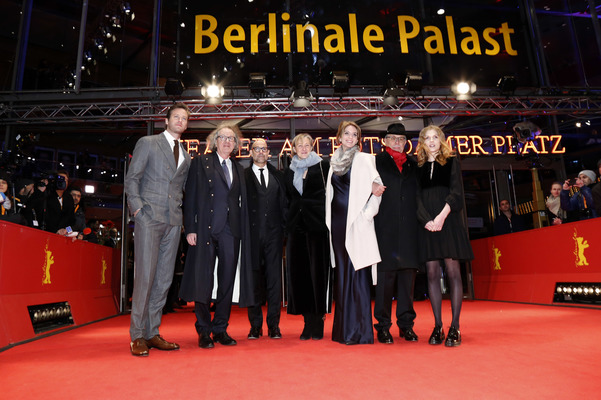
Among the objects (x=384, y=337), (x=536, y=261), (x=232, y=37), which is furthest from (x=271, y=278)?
→ (x=232, y=37)

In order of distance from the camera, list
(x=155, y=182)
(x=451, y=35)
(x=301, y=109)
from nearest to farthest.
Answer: (x=155, y=182), (x=301, y=109), (x=451, y=35)

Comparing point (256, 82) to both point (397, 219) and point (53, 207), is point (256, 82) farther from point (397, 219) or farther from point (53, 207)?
point (397, 219)

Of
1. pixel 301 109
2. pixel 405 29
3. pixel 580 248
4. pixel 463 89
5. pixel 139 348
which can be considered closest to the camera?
pixel 139 348

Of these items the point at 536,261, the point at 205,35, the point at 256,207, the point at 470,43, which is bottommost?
the point at 536,261

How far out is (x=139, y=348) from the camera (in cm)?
Answer: 303

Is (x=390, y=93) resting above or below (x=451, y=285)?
above

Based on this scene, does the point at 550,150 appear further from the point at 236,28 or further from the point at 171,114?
the point at 171,114

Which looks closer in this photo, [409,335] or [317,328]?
[409,335]

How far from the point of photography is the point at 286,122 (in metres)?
11.5

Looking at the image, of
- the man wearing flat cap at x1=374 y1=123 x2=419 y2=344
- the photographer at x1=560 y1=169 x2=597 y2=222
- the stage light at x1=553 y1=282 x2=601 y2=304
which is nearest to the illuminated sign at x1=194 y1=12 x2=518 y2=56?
the photographer at x1=560 y1=169 x2=597 y2=222

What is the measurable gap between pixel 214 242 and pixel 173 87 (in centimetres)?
598

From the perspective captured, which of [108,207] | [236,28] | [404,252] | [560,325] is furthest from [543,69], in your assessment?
[108,207]

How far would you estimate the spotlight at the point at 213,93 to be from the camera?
8.72 m

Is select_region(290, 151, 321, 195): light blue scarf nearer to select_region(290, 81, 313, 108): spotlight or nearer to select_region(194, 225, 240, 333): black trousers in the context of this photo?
select_region(194, 225, 240, 333): black trousers
